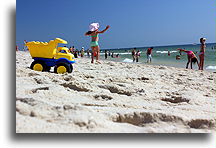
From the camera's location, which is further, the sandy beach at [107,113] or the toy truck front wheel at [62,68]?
the toy truck front wheel at [62,68]

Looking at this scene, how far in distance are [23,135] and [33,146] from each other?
0.11 m

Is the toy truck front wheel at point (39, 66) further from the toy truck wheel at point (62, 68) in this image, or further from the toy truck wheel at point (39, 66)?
the toy truck wheel at point (62, 68)

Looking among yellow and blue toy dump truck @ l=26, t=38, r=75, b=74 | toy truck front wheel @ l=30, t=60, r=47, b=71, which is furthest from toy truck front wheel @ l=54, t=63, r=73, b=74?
toy truck front wheel @ l=30, t=60, r=47, b=71

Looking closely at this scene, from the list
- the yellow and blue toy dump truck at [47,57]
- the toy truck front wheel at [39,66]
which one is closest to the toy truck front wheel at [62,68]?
the yellow and blue toy dump truck at [47,57]

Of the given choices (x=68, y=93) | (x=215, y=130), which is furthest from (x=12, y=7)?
(x=215, y=130)

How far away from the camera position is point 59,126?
143 centimetres

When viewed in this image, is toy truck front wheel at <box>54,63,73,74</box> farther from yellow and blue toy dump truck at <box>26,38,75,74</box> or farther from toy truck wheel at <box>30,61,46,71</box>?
toy truck wheel at <box>30,61,46,71</box>

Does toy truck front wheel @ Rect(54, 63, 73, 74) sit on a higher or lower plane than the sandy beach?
higher

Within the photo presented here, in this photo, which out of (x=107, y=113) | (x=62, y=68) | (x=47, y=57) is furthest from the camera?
(x=47, y=57)

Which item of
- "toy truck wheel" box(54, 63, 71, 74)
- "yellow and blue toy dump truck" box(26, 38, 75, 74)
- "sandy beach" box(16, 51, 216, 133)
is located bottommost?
"sandy beach" box(16, 51, 216, 133)

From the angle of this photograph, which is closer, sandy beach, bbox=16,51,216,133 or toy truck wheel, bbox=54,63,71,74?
sandy beach, bbox=16,51,216,133

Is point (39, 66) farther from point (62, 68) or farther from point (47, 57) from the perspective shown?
point (62, 68)

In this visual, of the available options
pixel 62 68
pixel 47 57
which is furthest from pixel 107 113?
pixel 47 57

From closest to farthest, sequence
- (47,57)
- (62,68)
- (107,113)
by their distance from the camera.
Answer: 1. (107,113)
2. (62,68)
3. (47,57)
